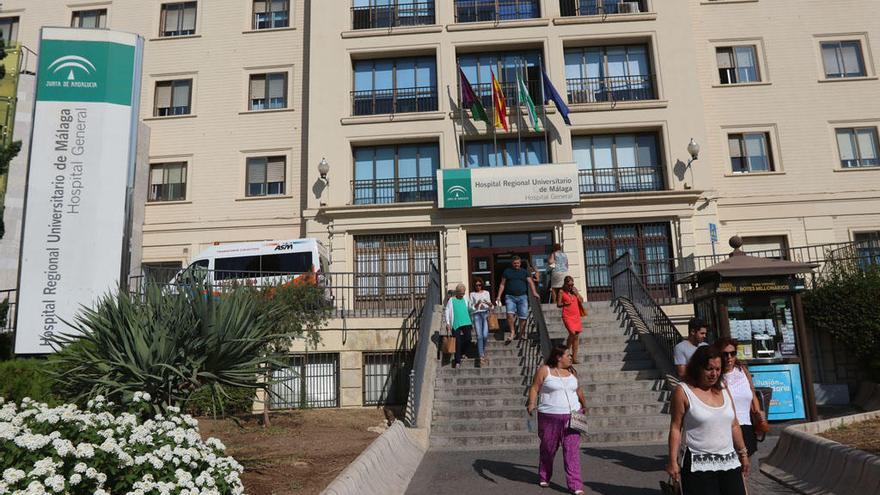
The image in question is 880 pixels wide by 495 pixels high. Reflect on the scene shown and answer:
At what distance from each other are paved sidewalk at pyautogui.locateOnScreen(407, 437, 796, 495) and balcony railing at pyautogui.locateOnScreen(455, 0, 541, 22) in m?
17.4

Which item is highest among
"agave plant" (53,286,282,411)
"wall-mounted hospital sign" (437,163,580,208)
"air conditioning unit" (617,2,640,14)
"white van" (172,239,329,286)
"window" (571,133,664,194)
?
"air conditioning unit" (617,2,640,14)

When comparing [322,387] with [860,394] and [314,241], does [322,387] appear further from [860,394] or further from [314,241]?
[860,394]

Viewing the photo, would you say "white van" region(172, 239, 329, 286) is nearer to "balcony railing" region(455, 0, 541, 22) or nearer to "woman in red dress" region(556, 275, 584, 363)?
"woman in red dress" region(556, 275, 584, 363)

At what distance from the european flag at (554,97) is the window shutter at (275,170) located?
9.66 meters

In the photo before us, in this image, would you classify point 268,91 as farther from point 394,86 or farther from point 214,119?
point 394,86

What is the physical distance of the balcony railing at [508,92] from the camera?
2208 centimetres

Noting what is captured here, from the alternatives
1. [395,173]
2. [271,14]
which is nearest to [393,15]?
[271,14]

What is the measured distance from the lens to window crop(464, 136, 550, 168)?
71.7 feet

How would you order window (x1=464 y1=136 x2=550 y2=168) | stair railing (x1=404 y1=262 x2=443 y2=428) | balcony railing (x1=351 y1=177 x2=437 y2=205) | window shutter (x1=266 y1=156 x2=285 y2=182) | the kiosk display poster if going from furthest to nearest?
window shutter (x1=266 y1=156 x2=285 y2=182), window (x1=464 y1=136 x2=550 y2=168), balcony railing (x1=351 y1=177 x2=437 y2=205), the kiosk display poster, stair railing (x1=404 y1=262 x2=443 y2=428)

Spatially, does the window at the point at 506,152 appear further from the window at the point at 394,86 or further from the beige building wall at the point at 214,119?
the beige building wall at the point at 214,119

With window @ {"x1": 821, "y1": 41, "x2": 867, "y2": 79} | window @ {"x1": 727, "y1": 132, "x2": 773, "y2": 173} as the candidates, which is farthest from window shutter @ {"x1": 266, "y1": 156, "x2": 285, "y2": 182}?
window @ {"x1": 821, "y1": 41, "x2": 867, "y2": 79}

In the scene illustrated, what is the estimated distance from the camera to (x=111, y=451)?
4.52m

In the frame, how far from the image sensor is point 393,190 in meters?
21.8

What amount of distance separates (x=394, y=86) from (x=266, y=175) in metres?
5.64
